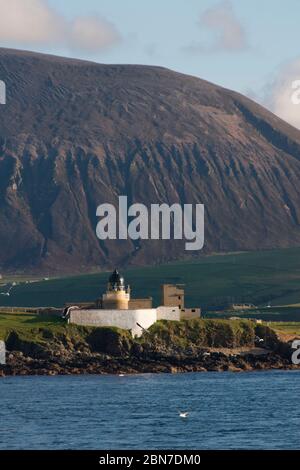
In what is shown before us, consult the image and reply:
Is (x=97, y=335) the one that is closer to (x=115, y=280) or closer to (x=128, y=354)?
(x=128, y=354)

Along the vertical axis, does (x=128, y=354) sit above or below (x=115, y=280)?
below

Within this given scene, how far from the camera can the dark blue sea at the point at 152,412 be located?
11611cm

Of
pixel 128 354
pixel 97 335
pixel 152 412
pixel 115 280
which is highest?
pixel 115 280

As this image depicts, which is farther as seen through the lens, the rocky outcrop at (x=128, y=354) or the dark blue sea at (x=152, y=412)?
the rocky outcrop at (x=128, y=354)

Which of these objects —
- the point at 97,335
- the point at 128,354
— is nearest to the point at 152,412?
the point at 128,354

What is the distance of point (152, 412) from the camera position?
5413 inches

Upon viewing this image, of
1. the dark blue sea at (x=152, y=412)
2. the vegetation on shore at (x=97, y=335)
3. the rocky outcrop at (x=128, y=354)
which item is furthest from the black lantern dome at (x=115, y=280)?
the dark blue sea at (x=152, y=412)

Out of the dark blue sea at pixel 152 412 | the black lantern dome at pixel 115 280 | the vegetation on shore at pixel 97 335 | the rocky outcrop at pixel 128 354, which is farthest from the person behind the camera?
→ the black lantern dome at pixel 115 280

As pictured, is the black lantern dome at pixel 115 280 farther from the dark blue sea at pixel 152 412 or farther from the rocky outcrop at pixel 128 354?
the dark blue sea at pixel 152 412

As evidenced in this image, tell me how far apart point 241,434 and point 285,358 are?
264 ft

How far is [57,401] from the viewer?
479 feet
